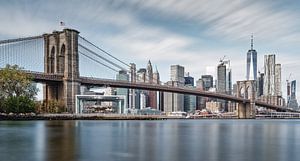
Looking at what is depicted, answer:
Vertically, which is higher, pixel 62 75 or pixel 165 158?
pixel 62 75

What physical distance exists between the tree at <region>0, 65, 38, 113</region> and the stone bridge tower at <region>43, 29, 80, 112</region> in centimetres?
1152

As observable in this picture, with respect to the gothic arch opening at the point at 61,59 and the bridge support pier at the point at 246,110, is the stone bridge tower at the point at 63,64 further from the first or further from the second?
the bridge support pier at the point at 246,110

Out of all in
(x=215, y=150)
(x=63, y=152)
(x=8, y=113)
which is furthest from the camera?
(x=8, y=113)

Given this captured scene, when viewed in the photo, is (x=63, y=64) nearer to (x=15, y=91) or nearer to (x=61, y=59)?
(x=61, y=59)

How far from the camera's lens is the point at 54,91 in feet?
291

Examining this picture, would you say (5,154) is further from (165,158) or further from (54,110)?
(54,110)

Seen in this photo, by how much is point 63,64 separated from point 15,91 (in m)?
20.0

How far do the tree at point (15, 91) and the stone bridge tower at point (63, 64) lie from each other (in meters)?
11.5

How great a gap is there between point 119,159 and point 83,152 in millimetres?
2948

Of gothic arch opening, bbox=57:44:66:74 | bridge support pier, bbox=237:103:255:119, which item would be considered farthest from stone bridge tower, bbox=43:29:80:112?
bridge support pier, bbox=237:103:255:119

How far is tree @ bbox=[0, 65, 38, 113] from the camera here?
222 ft

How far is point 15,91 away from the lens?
73.3 metres

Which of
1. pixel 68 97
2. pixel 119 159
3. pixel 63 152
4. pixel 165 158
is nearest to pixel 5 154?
pixel 63 152

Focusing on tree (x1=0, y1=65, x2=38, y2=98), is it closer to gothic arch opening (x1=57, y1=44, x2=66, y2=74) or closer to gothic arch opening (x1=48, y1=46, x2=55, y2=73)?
gothic arch opening (x1=57, y1=44, x2=66, y2=74)
